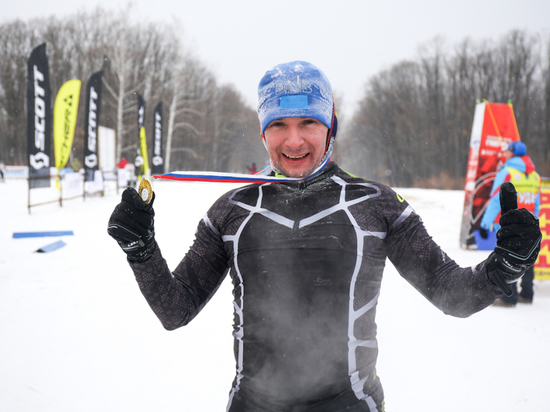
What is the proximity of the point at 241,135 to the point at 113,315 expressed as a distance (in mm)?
39364

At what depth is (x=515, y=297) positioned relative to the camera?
447 cm

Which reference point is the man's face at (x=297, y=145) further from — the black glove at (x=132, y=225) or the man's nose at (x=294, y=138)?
the black glove at (x=132, y=225)

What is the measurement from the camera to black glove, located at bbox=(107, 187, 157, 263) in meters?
1.16

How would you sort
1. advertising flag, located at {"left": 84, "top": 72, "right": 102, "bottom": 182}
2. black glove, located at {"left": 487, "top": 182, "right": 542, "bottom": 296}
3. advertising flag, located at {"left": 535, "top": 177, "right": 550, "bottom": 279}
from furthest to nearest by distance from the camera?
1. advertising flag, located at {"left": 84, "top": 72, "right": 102, "bottom": 182}
2. advertising flag, located at {"left": 535, "top": 177, "right": 550, "bottom": 279}
3. black glove, located at {"left": 487, "top": 182, "right": 542, "bottom": 296}

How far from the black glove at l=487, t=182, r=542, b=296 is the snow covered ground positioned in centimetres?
179

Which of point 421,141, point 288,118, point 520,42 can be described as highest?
point 520,42

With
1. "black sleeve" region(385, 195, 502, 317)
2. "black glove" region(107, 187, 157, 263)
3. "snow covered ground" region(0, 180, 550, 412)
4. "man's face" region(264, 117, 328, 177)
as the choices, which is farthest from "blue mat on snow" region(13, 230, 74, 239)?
"black sleeve" region(385, 195, 502, 317)

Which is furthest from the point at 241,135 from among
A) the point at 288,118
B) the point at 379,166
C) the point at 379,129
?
the point at 288,118

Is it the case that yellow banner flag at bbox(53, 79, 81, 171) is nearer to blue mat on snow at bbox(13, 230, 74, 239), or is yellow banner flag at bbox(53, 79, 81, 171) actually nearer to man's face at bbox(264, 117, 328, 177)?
blue mat on snow at bbox(13, 230, 74, 239)

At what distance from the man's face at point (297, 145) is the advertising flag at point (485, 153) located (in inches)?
264

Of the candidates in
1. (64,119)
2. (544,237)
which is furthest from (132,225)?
(64,119)

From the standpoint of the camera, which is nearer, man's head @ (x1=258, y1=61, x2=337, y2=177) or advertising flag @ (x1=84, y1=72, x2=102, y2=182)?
man's head @ (x1=258, y1=61, x2=337, y2=177)

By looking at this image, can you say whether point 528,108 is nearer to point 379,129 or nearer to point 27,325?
point 379,129

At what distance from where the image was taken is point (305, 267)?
1251 millimetres
